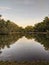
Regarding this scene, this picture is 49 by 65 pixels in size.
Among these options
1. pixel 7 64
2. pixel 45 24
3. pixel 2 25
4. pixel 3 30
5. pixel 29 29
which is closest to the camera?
pixel 7 64

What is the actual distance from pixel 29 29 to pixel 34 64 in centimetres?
15392

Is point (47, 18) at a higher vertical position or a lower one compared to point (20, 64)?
higher

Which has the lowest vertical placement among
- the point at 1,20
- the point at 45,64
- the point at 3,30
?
the point at 45,64

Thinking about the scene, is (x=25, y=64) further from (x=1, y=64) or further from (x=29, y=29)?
(x=29, y=29)

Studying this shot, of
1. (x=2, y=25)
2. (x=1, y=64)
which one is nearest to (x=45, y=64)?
(x=1, y=64)

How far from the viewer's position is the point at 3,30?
277ft

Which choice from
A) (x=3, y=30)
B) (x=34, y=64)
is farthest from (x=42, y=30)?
(x=34, y=64)

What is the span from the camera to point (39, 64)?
14.6m

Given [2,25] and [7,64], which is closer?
[7,64]

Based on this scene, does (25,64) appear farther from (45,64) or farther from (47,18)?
(47,18)

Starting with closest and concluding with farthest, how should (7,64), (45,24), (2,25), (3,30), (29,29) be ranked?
(7,64)
(3,30)
(2,25)
(45,24)
(29,29)

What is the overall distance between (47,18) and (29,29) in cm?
5434

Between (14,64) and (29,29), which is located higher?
(29,29)

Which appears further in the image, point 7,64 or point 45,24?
point 45,24
